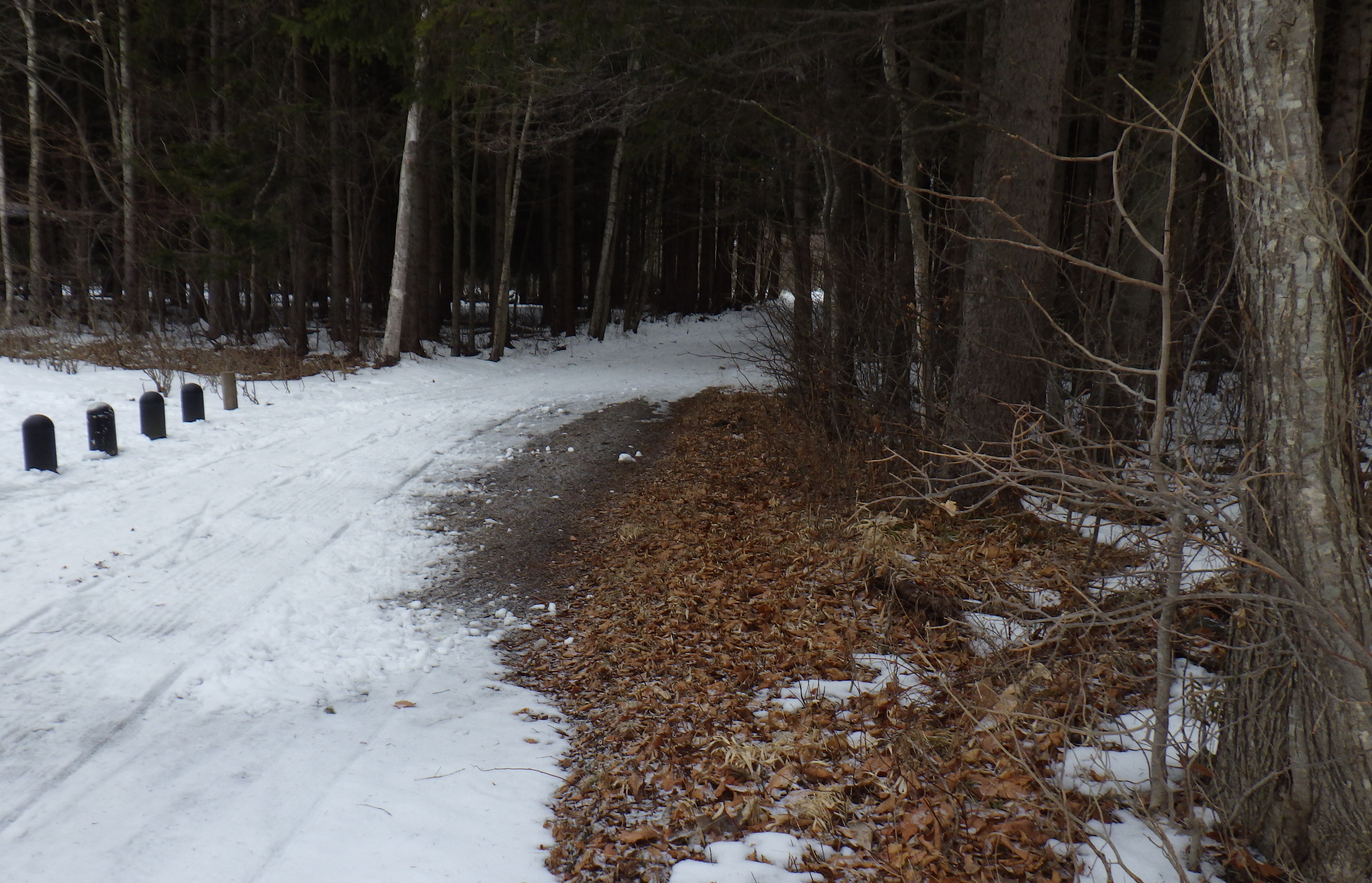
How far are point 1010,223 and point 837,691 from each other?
362 cm

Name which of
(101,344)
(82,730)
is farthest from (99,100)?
(82,730)

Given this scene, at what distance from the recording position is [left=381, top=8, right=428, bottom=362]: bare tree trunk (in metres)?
16.1

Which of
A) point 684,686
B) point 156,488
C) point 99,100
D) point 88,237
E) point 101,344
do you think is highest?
point 99,100

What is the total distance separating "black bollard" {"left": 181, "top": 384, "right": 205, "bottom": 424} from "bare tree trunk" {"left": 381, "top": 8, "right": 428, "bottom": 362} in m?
6.37

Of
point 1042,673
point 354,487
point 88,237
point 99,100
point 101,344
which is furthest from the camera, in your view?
point 99,100

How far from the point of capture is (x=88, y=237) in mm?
20203

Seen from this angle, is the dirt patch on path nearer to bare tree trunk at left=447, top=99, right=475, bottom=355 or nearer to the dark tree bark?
the dark tree bark

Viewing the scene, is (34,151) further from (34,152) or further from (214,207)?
(214,207)

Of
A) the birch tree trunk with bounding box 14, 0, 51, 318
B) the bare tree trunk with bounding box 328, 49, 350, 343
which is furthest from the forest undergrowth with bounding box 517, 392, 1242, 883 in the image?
the birch tree trunk with bounding box 14, 0, 51, 318

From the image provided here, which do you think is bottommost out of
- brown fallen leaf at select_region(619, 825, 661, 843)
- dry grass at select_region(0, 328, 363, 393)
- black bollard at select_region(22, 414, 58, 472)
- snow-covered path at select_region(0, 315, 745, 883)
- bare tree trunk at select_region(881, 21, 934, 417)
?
brown fallen leaf at select_region(619, 825, 661, 843)

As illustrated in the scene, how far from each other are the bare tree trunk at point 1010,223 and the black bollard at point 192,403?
26.7 ft

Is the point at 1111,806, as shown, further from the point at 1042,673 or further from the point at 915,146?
the point at 915,146

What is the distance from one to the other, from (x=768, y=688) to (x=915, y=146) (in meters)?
6.77

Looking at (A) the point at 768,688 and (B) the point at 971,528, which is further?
(B) the point at 971,528
